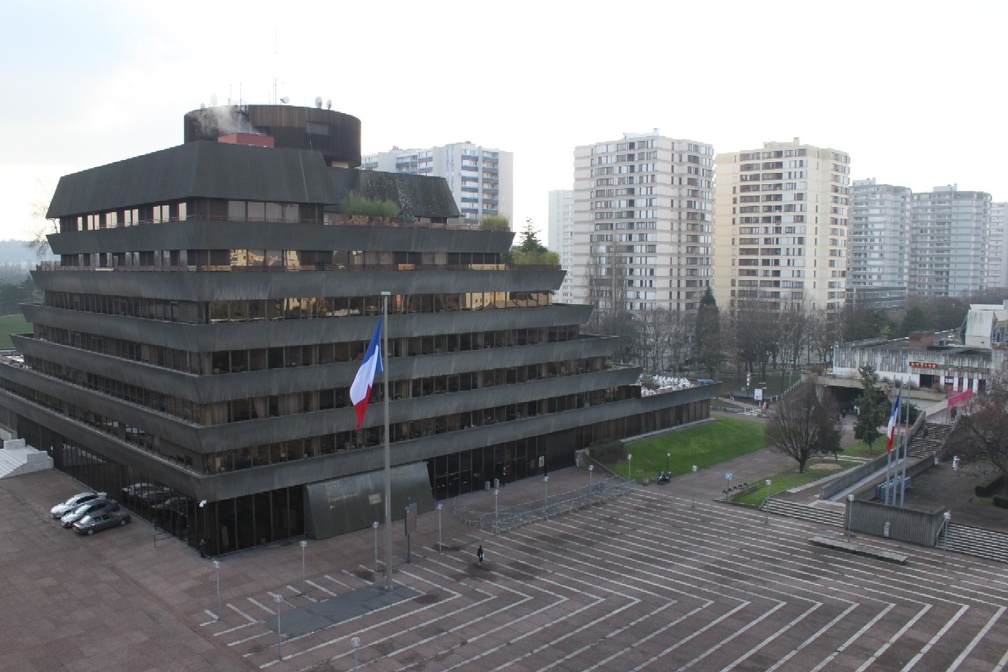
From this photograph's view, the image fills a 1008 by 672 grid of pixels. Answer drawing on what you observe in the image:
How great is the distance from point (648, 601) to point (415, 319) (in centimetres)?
2413

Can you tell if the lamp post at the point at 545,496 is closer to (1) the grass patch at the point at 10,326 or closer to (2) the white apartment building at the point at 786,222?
(2) the white apartment building at the point at 786,222

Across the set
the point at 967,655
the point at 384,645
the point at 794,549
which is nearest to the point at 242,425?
the point at 384,645

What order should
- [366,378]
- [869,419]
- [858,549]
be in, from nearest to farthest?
[366,378] < [858,549] < [869,419]

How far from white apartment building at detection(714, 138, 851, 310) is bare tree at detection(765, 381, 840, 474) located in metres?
80.6

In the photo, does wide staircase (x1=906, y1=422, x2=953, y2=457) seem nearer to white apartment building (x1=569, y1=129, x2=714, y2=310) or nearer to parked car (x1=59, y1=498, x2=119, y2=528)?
parked car (x1=59, y1=498, x2=119, y2=528)

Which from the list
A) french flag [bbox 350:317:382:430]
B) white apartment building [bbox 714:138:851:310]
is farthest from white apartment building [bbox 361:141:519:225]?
french flag [bbox 350:317:382:430]

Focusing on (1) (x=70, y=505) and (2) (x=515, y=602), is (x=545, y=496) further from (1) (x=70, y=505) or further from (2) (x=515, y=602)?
(1) (x=70, y=505)

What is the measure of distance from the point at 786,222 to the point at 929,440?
3284 inches

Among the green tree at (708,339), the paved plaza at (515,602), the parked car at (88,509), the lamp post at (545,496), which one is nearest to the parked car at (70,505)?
the parked car at (88,509)

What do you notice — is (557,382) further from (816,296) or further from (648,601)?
(816,296)

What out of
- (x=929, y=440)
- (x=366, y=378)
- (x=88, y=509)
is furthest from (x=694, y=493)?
(x=88, y=509)

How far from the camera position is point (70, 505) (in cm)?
5212

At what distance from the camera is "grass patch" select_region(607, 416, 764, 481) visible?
2591 inches

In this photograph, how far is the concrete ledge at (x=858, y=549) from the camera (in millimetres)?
44750
